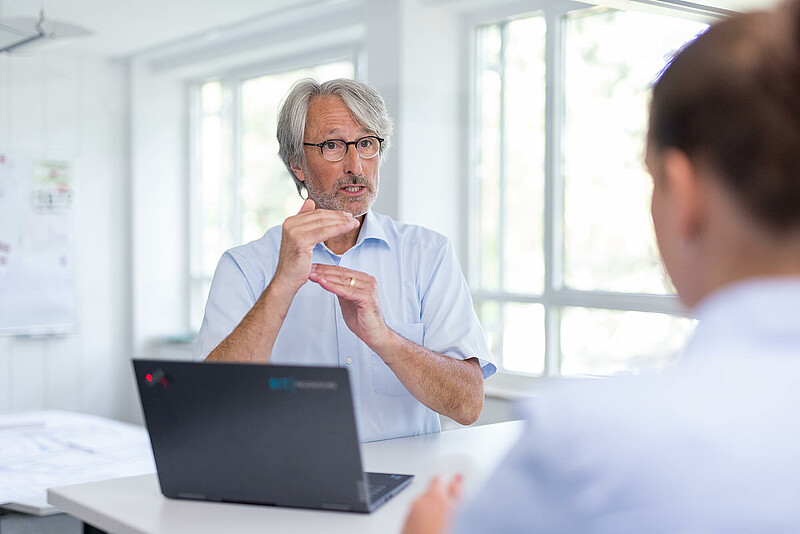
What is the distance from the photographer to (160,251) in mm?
6016

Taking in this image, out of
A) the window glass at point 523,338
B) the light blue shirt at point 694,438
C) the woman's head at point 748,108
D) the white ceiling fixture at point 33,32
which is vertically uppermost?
the white ceiling fixture at point 33,32

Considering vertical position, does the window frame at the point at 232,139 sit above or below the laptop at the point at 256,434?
above

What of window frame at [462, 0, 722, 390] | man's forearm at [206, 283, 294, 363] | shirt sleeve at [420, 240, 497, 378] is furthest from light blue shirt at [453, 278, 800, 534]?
window frame at [462, 0, 722, 390]

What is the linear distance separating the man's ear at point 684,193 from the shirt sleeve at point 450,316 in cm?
138

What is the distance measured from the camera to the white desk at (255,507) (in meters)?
1.23

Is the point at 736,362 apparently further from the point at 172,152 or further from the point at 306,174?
the point at 172,152

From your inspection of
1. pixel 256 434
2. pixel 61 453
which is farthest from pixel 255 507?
pixel 61 453

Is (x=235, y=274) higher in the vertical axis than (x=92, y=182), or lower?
lower

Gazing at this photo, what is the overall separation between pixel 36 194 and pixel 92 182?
454mm

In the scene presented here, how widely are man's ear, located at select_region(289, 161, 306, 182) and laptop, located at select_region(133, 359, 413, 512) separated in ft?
3.15

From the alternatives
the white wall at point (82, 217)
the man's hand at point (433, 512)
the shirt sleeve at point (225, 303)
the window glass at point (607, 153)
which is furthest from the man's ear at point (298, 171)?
the white wall at point (82, 217)

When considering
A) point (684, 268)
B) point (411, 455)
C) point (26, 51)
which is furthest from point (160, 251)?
point (684, 268)

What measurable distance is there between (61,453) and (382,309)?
5.63 feet

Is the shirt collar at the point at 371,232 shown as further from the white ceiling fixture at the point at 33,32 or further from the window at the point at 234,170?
the window at the point at 234,170
